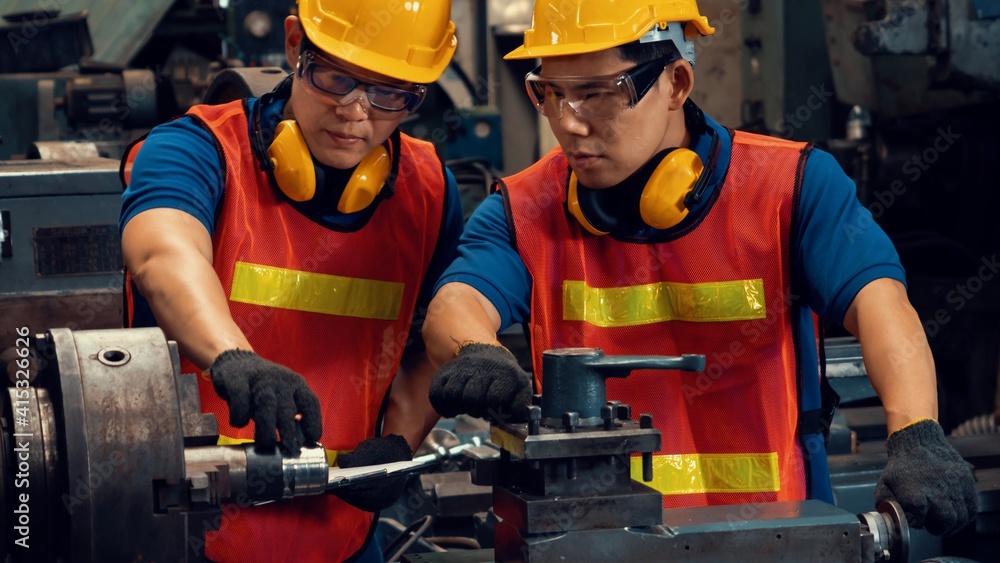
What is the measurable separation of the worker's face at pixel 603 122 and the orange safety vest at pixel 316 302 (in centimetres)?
34

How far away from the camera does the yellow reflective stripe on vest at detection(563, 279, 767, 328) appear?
2109 millimetres

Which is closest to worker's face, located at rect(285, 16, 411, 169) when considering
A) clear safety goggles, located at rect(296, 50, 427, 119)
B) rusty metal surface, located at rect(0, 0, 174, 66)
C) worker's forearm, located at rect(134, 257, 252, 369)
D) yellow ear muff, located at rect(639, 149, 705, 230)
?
clear safety goggles, located at rect(296, 50, 427, 119)

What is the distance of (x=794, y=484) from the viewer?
2100 millimetres

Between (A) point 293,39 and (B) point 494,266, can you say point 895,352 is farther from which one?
(A) point 293,39

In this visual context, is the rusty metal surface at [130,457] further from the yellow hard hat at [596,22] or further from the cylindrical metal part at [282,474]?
the yellow hard hat at [596,22]

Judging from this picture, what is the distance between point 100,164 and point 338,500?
1262 millimetres

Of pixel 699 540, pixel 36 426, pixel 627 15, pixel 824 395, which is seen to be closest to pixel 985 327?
pixel 824 395

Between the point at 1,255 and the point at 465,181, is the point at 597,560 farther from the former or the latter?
the point at 465,181

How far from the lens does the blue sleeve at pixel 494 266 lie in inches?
81.7

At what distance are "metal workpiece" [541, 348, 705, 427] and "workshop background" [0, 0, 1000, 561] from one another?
6.6 inches

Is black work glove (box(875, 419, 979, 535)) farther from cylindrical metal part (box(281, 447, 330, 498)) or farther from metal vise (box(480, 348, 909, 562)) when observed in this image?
cylindrical metal part (box(281, 447, 330, 498))

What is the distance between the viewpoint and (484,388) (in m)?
1.74

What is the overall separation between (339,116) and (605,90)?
45 centimetres

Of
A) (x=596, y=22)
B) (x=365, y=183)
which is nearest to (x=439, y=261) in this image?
(x=365, y=183)
